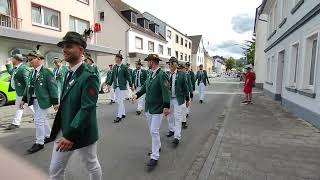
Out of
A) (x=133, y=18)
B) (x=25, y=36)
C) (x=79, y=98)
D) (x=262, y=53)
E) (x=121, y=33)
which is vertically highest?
(x=133, y=18)

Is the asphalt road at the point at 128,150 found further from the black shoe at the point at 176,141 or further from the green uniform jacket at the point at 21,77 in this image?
the green uniform jacket at the point at 21,77

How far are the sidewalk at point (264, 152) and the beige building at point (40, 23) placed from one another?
12615mm

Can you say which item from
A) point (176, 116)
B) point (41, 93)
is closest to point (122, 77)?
point (176, 116)

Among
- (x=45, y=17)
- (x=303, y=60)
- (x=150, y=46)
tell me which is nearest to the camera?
(x=303, y=60)

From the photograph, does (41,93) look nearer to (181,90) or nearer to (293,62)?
(181,90)

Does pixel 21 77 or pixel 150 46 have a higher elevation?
pixel 150 46

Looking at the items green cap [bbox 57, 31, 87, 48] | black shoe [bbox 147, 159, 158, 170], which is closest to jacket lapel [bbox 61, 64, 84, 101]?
green cap [bbox 57, 31, 87, 48]

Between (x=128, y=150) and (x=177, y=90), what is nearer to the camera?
(x=128, y=150)

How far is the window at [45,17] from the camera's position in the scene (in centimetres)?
1862

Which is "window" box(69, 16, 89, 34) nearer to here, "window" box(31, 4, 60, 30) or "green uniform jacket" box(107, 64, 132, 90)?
"window" box(31, 4, 60, 30)

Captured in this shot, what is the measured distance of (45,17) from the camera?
1950cm

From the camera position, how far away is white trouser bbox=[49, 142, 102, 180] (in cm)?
304

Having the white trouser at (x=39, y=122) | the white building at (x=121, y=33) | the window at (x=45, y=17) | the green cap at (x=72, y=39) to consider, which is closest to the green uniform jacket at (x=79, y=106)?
the green cap at (x=72, y=39)

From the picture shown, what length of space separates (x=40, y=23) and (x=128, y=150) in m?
16.3
